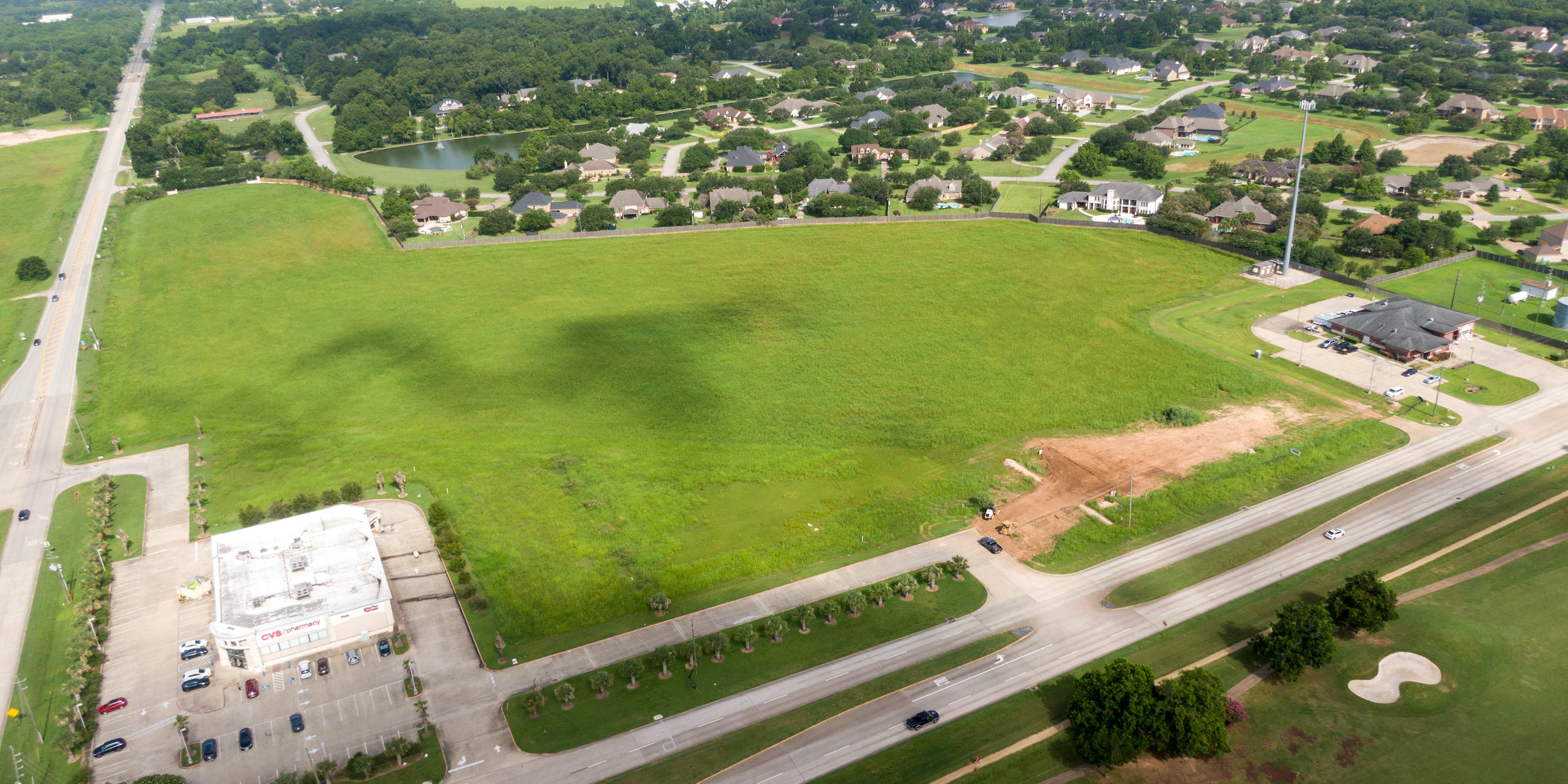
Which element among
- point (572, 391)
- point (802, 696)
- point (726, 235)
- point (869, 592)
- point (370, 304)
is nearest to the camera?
point (802, 696)

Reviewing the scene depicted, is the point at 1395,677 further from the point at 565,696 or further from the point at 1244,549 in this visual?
the point at 565,696

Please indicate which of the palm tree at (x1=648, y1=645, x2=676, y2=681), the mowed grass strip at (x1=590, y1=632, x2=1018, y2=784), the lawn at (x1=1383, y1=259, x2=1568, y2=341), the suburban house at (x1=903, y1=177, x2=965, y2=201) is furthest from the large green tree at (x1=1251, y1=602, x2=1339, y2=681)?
the suburban house at (x1=903, y1=177, x2=965, y2=201)

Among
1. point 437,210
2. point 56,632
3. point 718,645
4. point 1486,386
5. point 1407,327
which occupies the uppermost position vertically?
point 437,210

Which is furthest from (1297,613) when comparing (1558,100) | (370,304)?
(1558,100)

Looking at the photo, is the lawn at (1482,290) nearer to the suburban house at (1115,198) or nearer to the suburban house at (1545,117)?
the suburban house at (1115,198)

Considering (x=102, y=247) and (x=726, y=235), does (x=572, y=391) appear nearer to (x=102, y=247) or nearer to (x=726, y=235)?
(x=726, y=235)

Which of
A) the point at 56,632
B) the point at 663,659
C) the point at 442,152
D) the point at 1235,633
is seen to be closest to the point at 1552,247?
the point at 1235,633

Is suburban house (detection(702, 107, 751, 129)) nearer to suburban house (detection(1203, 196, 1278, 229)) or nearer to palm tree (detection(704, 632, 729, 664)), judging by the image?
suburban house (detection(1203, 196, 1278, 229))
